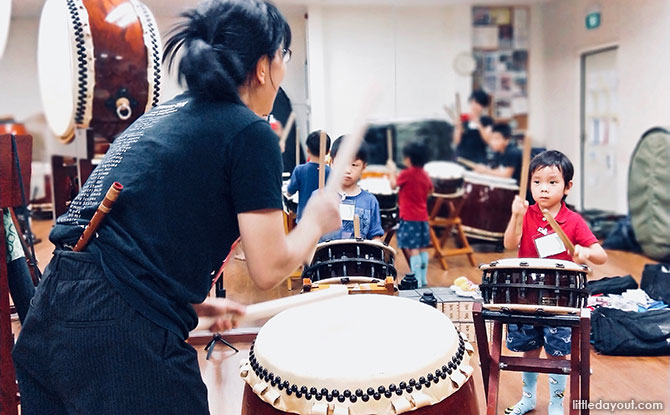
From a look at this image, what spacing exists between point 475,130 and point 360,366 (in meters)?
2.89

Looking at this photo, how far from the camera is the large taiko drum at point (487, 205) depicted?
4191mm

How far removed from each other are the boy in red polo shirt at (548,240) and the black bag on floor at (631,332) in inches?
30.6

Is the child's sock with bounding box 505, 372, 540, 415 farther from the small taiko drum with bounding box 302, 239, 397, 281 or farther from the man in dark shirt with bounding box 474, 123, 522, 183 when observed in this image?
the man in dark shirt with bounding box 474, 123, 522, 183

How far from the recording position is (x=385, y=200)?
303 cm

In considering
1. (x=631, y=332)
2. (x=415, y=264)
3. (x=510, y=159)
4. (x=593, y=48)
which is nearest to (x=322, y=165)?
(x=415, y=264)

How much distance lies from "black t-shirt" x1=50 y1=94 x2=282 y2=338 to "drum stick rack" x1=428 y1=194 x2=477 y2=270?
3.01 m

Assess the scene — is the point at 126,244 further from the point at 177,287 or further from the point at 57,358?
the point at 57,358

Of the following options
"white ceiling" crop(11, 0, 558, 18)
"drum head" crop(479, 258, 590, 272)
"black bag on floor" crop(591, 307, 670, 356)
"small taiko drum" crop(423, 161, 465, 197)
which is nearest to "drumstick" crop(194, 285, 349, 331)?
"drum head" crop(479, 258, 590, 272)

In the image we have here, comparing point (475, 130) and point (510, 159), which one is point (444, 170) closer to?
point (475, 130)

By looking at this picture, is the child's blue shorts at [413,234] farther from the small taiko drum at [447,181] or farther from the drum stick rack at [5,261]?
the drum stick rack at [5,261]

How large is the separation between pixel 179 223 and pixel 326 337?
51 centimetres

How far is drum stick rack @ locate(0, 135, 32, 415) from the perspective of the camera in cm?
199

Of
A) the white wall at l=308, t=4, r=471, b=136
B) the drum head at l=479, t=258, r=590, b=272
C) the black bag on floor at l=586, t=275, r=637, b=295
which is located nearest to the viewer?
the drum head at l=479, t=258, r=590, b=272

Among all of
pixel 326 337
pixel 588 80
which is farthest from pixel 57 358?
pixel 588 80
